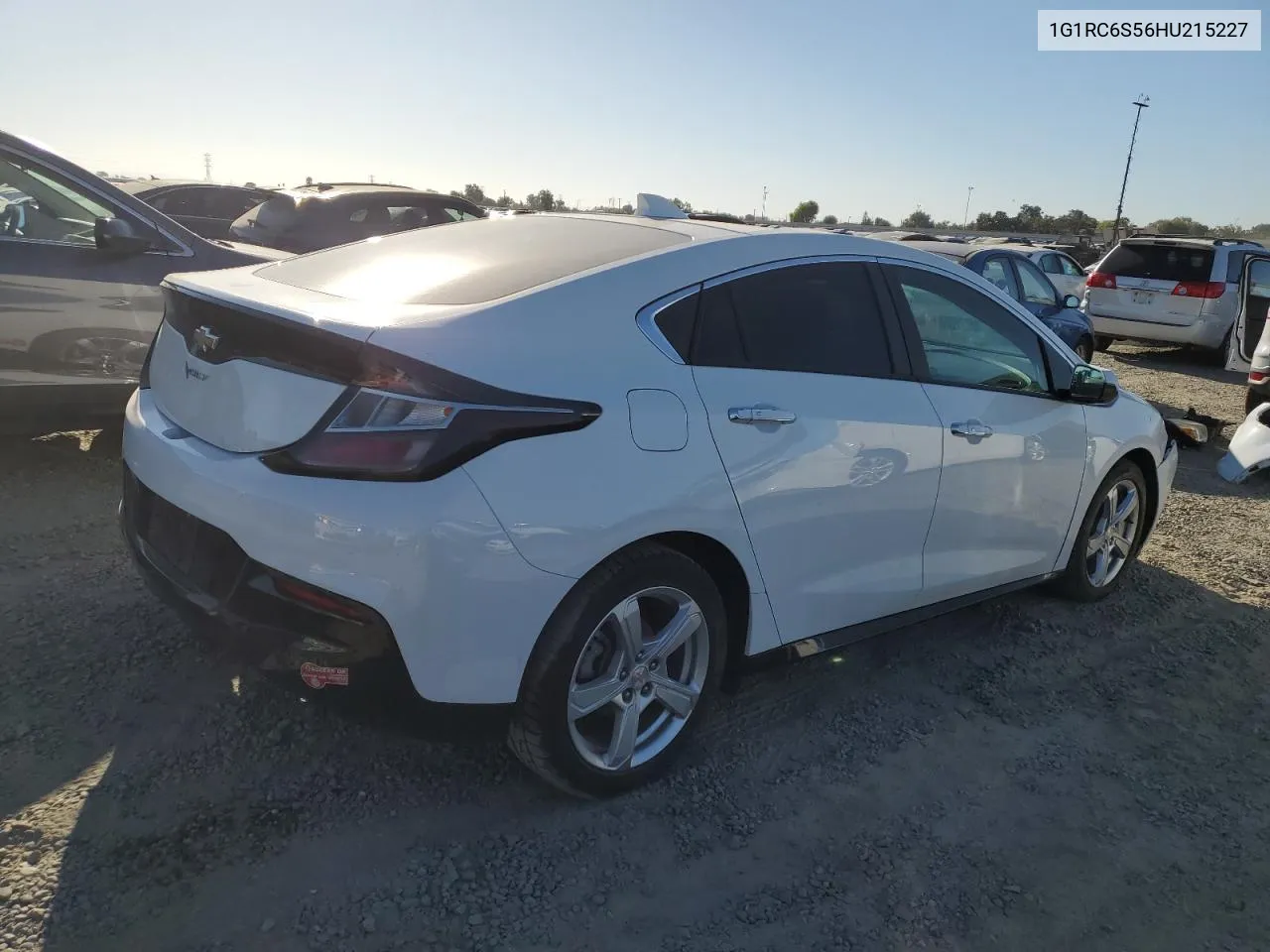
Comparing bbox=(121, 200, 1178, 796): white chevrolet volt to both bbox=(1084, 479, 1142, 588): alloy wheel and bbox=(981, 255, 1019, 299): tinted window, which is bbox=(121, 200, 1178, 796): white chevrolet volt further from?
bbox=(981, 255, 1019, 299): tinted window

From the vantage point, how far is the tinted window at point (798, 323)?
289 cm

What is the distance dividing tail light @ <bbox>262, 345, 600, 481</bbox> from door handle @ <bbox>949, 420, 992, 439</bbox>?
184 cm

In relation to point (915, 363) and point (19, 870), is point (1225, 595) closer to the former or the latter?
point (915, 363)

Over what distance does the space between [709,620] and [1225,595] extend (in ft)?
11.2

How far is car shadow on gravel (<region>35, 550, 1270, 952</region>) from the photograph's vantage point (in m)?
2.41

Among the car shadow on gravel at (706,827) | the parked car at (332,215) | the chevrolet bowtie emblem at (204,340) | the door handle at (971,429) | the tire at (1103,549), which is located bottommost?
the car shadow on gravel at (706,827)

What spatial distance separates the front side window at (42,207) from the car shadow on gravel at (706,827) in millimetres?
2455

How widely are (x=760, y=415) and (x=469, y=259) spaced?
40.5 inches

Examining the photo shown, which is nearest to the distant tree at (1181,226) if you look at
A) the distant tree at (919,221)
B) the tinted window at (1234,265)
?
the distant tree at (919,221)

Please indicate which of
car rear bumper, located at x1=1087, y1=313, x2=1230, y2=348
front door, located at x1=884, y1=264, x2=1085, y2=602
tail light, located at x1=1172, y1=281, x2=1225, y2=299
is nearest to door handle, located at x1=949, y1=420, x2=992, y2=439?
front door, located at x1=884, y1=264, x2=1085, y2=602

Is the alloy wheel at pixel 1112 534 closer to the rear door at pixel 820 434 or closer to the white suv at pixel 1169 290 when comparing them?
the rear door at pixel 820 434

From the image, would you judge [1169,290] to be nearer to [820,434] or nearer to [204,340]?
[820,434]

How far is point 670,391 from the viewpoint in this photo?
2.67m

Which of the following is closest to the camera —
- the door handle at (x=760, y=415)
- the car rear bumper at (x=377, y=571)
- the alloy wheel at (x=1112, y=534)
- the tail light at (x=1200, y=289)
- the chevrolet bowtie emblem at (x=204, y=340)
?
the car rear bumper at (x=377, y=571)
